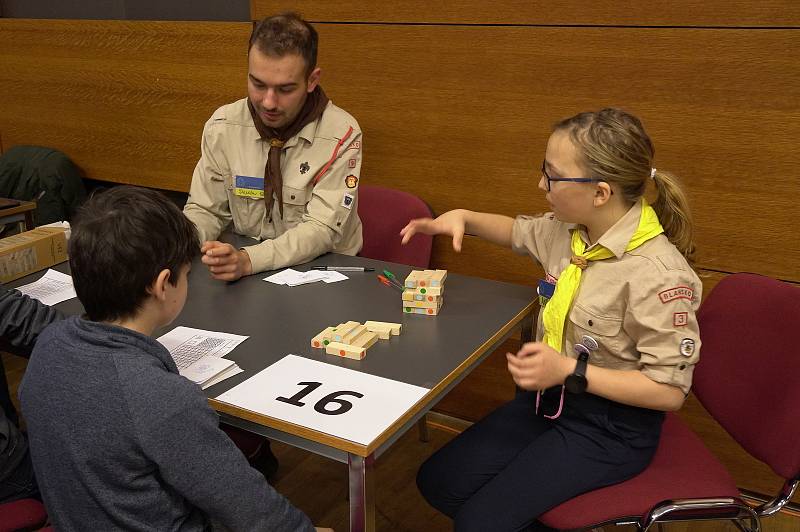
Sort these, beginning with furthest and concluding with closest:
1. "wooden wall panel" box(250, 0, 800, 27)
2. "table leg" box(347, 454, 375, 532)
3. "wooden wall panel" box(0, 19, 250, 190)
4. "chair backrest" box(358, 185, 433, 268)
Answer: "wooden wall panel" box(0, 19, 250, 190)
"chair backrest" box(358, 185, 433, 268)
"wooden wall panel" box(250, 0, 800, 27)
"table leg" box(347, 454, 375, 532)

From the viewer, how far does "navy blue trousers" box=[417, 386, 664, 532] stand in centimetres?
172

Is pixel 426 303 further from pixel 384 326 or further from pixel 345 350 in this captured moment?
pixel 345 350

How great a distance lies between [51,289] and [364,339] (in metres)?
1.00

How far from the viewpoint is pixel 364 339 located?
69.7 inches

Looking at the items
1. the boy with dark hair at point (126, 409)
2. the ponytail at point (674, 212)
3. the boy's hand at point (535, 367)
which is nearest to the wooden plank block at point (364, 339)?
the boy's hand at point (535, 367)

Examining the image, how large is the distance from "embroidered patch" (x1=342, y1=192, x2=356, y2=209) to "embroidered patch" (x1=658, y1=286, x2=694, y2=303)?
1200 mm

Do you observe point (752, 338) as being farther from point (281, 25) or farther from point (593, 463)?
point (281, 25)

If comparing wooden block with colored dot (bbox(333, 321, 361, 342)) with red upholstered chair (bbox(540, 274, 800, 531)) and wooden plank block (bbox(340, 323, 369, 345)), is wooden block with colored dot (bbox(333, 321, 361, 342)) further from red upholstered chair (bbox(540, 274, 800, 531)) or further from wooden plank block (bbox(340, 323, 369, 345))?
red upholstered chair (bbox(540, 274, 800, 531))

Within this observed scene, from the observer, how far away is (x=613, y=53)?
8.57ft

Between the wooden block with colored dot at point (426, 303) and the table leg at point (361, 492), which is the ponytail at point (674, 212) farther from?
the table leg at point (361, 492)

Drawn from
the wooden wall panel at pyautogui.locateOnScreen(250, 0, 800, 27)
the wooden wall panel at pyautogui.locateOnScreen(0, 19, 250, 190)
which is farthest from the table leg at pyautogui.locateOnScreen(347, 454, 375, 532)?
the wooden wall panel at pyautogui.locateOnScreen(0, 19, 250, 190)

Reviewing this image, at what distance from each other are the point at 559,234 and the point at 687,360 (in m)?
0.55

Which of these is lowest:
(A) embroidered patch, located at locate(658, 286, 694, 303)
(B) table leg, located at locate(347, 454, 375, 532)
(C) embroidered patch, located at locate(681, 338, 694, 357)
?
(B) table leg, located at locate(347, 454, 375, 532)

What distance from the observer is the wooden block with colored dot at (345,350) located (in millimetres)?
1702
